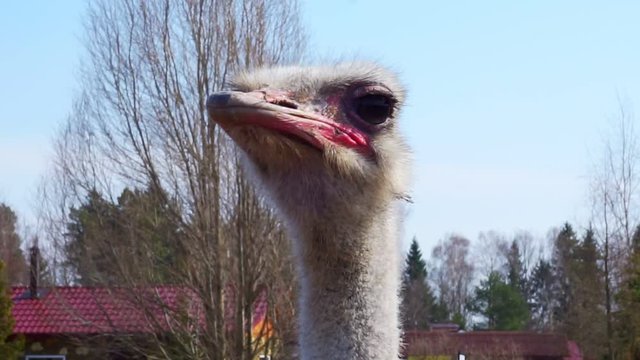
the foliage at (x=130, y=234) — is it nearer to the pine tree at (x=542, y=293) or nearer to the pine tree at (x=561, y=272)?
the pine tree at (x=561, y=272)

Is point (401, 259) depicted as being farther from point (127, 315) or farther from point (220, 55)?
point (127, 315)

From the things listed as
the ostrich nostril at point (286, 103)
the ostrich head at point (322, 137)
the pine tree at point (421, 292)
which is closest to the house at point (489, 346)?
the pine tree at point (421, 292)

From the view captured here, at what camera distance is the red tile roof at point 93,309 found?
16516 mm

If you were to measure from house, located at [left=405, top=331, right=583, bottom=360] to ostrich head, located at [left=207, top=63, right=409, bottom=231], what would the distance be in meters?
12.1

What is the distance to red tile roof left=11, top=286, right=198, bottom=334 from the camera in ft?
54.2

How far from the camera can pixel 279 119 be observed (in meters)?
2.66

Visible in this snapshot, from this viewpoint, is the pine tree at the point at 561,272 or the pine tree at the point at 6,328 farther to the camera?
the pine tree at the point at 561,272

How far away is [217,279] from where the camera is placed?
1596 centimetres

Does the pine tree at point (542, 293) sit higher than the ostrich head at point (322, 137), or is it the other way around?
the pine tree at point (542, 293)

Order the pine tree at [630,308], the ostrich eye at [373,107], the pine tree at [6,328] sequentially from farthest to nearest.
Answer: the pine tree at [6,328] → the pine tree at [630,308] → the ostrich eye at [373,107]

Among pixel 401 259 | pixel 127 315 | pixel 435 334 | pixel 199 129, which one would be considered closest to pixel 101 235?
pixel 127 315

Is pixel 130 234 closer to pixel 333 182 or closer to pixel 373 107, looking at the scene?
pixel 373 107

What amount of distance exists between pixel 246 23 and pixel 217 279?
11.4 feet

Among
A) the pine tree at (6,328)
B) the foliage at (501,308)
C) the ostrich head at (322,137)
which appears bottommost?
the ostrich head at (322,137)
